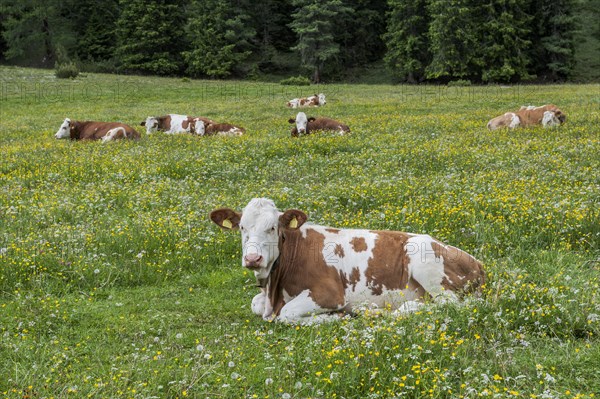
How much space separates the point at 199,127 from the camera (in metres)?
25.7

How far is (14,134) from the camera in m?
24.0

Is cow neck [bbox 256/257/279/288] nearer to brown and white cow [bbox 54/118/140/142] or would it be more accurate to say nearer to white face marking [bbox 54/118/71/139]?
brown and white cow [bbox 54/118/140/142]

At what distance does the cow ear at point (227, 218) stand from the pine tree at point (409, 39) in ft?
215

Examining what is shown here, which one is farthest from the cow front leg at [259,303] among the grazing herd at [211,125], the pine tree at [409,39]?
the pine tree at [409,39]

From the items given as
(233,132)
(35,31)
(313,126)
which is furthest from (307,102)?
(35,31)

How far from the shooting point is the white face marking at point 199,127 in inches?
1004

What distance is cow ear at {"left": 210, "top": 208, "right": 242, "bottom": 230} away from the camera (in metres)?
7.40

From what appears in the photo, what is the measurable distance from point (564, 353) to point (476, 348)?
86 centimetres

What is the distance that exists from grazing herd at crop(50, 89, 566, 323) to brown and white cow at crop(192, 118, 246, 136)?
1568 centimetres

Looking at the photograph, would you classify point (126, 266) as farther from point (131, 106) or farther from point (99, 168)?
point (131, 106)

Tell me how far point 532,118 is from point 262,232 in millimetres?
17791

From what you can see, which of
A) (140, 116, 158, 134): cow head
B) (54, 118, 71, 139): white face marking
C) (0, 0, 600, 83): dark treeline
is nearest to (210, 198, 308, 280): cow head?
(54, 118, 71, 139): white face marking

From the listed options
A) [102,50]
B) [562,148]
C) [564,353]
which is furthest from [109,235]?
[102,50]

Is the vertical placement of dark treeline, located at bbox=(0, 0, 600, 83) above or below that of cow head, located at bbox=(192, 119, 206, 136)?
above
